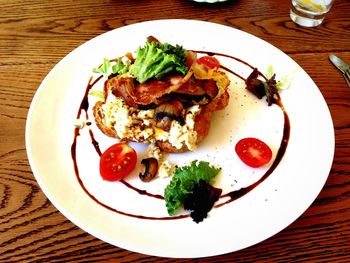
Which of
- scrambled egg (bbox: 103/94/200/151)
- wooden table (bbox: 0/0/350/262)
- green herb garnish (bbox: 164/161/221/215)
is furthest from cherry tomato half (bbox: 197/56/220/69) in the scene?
green herb garnish (bbox: 164/161/221/215)

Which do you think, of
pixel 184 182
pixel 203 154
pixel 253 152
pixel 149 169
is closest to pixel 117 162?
pixel 149 169

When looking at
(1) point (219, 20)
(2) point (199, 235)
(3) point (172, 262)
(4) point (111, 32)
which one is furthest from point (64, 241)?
(1) point (219, 20)

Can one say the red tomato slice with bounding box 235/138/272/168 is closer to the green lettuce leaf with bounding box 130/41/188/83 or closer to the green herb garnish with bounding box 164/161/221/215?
the green herb garnish with bounding box 164/161/221/215

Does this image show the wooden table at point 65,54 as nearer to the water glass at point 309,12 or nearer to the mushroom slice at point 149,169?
the water glass at point 309,12

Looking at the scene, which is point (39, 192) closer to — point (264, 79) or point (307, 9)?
point (264, 79)

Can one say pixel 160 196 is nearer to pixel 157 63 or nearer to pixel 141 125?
pixel 141 125

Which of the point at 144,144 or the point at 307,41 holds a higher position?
the point at 144,144
